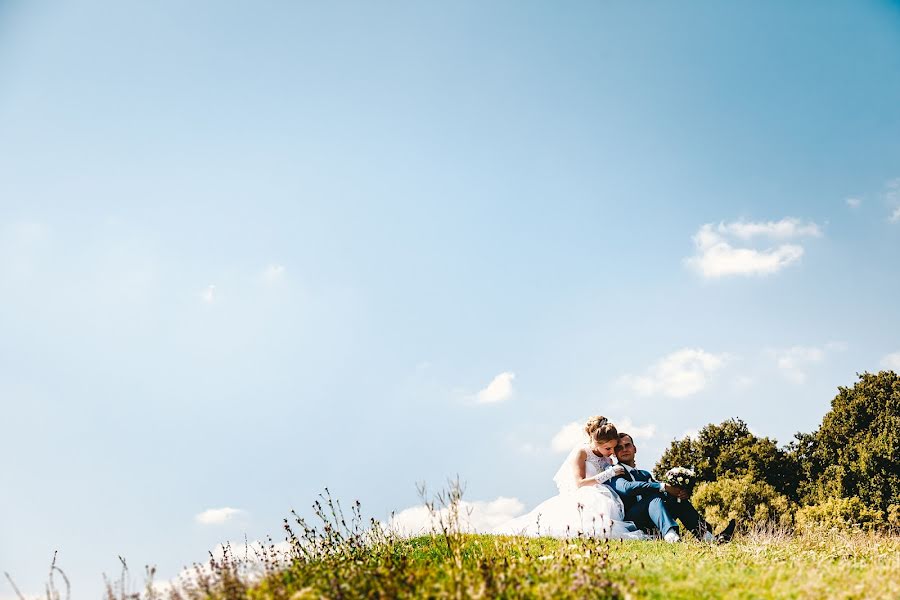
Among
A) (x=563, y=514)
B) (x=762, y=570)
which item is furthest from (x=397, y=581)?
(x=563, y=514)

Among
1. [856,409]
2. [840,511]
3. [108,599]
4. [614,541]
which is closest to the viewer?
[108,599]

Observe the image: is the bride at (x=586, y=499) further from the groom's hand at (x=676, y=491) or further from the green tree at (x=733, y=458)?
the green tree at (x=733, y=458)

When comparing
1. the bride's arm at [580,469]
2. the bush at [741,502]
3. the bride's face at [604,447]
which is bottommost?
the bush at [741,502]

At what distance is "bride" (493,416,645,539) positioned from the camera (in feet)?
39.2

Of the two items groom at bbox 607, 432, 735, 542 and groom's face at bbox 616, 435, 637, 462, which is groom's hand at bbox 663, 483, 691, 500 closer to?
groom at bbox 607, 432, 735, 542

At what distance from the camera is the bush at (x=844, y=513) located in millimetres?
17203

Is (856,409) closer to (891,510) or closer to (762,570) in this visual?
(891,510)

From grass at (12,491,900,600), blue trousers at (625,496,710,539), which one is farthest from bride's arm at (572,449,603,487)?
grass at (12,491,900,600)

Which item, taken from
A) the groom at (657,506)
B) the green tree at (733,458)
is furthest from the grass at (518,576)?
the green tree at (733,458)

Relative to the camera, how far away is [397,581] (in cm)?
639

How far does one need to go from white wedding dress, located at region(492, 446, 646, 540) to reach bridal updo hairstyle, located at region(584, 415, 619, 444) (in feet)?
0.95

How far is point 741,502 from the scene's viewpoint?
17.7 m

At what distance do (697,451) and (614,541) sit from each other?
1095 cm

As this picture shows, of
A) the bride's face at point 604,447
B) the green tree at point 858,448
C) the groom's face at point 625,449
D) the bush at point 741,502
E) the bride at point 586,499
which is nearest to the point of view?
the bride at point 586,499
